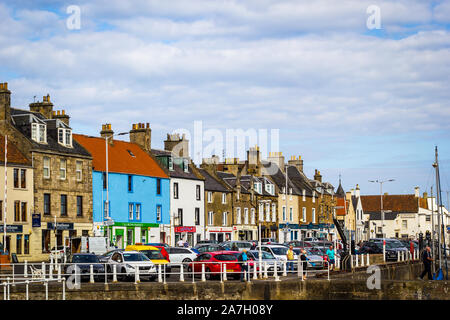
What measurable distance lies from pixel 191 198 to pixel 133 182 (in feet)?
32.9

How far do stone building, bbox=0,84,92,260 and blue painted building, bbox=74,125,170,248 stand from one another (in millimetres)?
1695

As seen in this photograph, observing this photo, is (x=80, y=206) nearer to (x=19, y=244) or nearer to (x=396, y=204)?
(x=19, y=244)

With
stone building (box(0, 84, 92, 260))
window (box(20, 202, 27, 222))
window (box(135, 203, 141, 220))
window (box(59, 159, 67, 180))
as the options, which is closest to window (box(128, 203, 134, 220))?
window (box(135, 203, 141, 220))

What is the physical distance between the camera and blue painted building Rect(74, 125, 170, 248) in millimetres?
66438

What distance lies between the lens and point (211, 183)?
84125 mm

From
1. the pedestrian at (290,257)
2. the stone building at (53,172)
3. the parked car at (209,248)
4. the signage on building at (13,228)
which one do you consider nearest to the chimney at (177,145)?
the stone building at (53,172)

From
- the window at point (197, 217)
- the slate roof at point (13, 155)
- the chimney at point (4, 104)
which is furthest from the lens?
the window at point (197, 217)

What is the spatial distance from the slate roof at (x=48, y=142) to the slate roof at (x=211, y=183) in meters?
20.3

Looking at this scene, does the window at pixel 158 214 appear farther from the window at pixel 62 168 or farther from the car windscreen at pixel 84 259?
the car windscreen at pixel 84 259

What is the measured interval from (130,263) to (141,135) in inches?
1604

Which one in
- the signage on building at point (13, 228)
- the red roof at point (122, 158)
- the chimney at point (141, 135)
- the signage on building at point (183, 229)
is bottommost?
the signage on building at point (183, 229)

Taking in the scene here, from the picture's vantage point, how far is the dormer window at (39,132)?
198 ft

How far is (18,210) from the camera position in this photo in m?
57.8
